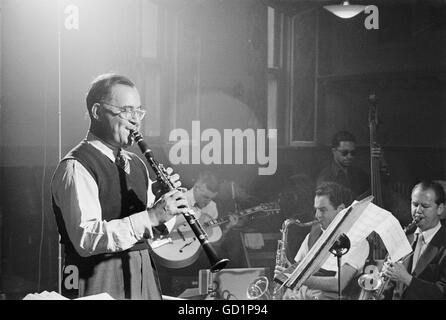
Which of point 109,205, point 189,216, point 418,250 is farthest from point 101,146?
point 418,250

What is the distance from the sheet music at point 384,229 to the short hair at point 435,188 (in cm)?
19

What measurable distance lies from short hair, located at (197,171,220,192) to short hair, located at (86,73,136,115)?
1.92 feet

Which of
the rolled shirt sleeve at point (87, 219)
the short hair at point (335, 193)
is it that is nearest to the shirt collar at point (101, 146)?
the rolled shirt sleeve at point (87, 219)

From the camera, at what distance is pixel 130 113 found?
321cm

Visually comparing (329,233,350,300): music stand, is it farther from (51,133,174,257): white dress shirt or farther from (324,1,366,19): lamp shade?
(324,1,366,19): lamp shade

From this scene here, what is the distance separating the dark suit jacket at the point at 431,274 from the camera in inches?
129

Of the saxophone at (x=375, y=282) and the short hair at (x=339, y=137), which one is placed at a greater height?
the short hair at (x=339, y=137)

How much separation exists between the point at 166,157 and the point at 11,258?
87cm

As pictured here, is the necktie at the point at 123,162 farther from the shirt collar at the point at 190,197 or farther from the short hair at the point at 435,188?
the short hair at the point at 435,188

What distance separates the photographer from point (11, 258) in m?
3.23

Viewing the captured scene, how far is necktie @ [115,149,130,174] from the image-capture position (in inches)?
125

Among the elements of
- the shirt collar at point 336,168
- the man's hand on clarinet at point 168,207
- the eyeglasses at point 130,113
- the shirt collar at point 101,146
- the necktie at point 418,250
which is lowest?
the necktie at point 418,250

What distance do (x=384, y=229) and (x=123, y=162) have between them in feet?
4.21

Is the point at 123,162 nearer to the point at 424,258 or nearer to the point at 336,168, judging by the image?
the point at 336,168
